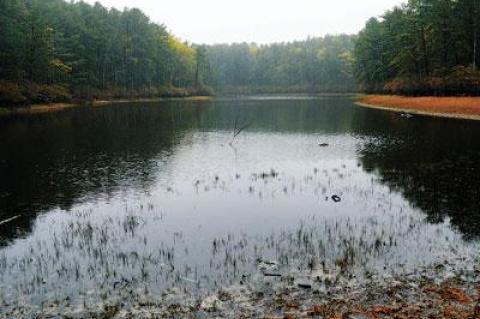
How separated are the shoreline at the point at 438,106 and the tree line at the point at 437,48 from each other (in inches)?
109

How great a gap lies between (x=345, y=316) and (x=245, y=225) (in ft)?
24.2

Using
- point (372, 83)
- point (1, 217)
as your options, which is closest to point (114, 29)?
point (372, 83)

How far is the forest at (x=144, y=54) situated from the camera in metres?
70.7

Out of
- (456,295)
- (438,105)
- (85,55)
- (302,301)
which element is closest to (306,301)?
(302,301)

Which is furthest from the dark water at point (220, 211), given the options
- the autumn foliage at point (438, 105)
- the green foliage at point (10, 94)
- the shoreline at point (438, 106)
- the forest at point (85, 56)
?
the forest at point (85, 56)

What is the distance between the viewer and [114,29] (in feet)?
393

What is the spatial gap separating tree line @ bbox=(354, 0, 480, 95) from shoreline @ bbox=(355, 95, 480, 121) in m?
2.77

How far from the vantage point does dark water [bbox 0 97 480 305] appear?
12.4 m

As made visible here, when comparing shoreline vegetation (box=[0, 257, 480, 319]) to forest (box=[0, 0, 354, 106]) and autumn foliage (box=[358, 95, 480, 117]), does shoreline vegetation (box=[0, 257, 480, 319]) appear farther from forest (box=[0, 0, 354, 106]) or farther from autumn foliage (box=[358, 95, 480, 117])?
forest (box=[0, 0, 354, 106])

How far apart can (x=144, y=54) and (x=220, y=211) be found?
120m

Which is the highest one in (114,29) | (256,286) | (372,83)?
(114,29)

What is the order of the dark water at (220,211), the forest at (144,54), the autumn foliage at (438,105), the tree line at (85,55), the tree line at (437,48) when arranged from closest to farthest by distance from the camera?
the dark water at (220,211)
the autumn foliage at (438,105)
the tree line at (437,48)
the forest at (144,54)
the tree line at (85,55)

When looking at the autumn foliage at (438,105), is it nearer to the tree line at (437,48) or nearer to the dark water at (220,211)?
the tree line at (437,48)

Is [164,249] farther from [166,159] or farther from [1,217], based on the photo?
[166,159]
